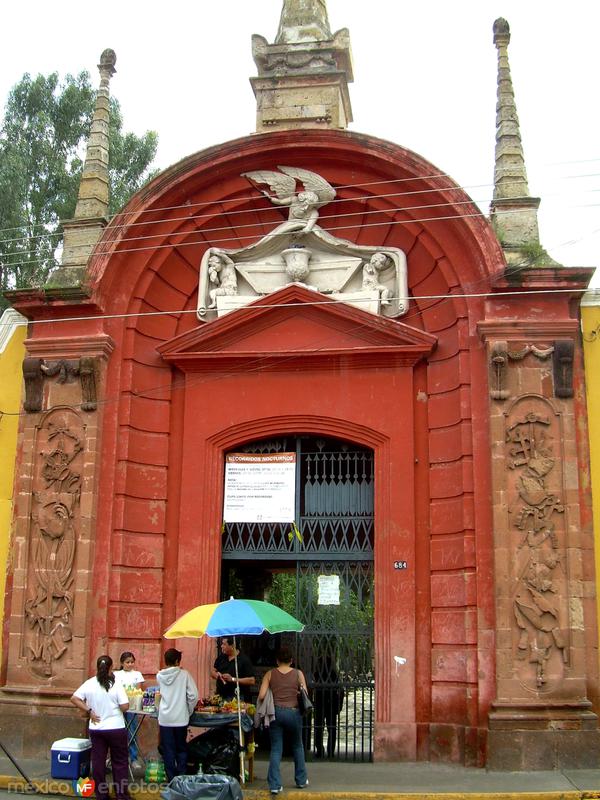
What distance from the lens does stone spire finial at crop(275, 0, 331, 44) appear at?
14.6 metres

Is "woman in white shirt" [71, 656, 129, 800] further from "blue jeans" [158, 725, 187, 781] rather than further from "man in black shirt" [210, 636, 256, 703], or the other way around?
"man in black shirt" [210, 636, 256, 703]

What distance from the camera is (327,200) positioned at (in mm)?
13039

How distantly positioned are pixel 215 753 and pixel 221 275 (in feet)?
21.6

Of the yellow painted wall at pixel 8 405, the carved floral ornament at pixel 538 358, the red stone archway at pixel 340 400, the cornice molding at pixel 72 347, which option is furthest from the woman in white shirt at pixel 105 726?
the carved floral ornament at pixel 538 358

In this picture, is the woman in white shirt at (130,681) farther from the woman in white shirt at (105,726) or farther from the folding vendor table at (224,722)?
the woman in white shirt at (105,726)

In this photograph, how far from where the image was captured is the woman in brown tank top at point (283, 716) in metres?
9.09

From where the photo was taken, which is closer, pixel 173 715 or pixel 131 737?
pixel 173 715

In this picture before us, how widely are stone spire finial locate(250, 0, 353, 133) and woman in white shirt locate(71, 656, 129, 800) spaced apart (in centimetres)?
876

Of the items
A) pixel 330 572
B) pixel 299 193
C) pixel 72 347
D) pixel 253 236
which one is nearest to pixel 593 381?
pixel 330 572

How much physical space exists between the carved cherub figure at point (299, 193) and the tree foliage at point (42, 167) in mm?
9420

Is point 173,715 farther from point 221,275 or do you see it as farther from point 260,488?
point 221,275

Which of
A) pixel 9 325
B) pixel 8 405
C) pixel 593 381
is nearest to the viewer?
pixel 593 381

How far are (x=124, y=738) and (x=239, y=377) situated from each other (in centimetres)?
539

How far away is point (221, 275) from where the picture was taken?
13.3 m
